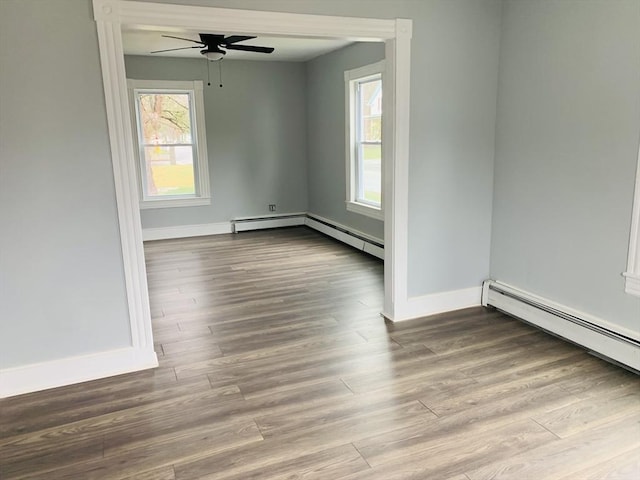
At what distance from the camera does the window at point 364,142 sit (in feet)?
18.7

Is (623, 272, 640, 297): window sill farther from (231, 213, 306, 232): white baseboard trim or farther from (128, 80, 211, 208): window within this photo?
(128, 80, 211, 208): window

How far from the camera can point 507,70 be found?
3592 mm

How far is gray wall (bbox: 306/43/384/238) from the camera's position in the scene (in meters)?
5.88

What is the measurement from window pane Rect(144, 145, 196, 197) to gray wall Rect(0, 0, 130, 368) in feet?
14.1

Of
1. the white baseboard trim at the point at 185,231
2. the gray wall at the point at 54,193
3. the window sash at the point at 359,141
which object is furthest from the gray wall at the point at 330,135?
the gray wall at the point at 54,193

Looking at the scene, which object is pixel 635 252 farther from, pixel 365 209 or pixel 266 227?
pixel 266 227

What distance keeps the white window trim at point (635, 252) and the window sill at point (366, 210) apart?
291 cm

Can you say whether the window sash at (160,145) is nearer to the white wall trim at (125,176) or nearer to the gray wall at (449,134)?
the white wall trim at (125,176)

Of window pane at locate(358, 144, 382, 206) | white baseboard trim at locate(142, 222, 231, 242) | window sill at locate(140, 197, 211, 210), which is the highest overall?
window pane at locate(358, 144, 382, 206)

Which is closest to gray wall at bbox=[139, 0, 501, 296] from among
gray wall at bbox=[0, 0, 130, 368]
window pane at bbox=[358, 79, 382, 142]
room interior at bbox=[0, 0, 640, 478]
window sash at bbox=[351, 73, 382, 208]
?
room interior at bbox=[0, 0, 640, 478]

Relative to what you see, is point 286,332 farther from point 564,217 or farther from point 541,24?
point 541,24

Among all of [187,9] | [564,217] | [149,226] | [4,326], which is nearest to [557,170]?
[564,217]

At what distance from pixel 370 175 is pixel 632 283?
3.56 m

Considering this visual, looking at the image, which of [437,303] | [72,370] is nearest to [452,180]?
[437,303]
